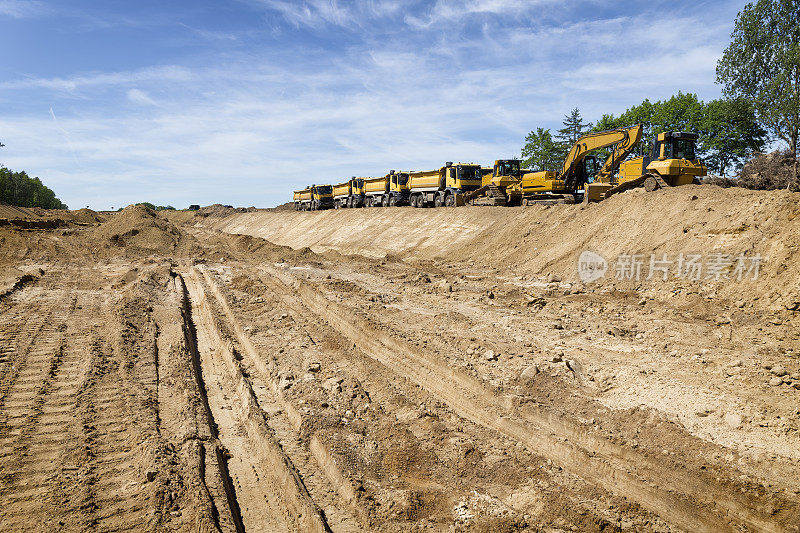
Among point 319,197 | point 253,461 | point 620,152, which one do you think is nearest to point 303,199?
point 319,197

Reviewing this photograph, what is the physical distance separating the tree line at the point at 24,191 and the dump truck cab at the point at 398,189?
6271 cm

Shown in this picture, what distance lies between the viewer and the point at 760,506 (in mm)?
3680

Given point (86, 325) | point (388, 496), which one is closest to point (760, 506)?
point (388, 496)

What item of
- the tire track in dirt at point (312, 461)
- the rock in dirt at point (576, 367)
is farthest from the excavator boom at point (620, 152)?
the tire track in dirt at point (312, 461)

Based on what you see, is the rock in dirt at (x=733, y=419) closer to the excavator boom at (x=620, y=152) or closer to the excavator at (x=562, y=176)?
the excavator at (x=562, y=176)

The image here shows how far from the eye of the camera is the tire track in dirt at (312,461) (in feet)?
12.6

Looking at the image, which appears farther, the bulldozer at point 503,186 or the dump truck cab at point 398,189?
the dump truck cab at point 398,189

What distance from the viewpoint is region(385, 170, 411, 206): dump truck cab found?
110 feet

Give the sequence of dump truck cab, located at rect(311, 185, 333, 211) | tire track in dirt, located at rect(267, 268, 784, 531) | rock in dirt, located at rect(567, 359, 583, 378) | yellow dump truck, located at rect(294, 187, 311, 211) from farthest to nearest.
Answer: yellow dump truck, located at rect(294, 187, 311, 211)
dump truck cab, located at rect(311, 185, 333, 211)
rock in dirt, located at rect(567, 359, 583, 378)
tire track in dirt, located at rect(267, 268, 784, 531)

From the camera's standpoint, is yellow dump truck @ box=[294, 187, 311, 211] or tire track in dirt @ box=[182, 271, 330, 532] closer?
tire track in dirt @ box=[182, 271, 330, 532]

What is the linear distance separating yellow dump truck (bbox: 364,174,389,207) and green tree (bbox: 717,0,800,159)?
78.2 feet

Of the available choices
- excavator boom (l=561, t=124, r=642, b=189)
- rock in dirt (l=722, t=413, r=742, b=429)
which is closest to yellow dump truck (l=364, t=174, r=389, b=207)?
excavator boom (l=561, t=124, r=642, b=189)

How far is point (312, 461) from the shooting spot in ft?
15.1

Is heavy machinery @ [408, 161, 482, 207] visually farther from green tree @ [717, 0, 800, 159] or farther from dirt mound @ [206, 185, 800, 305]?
green tree @ [717, 0, 800, 159]
